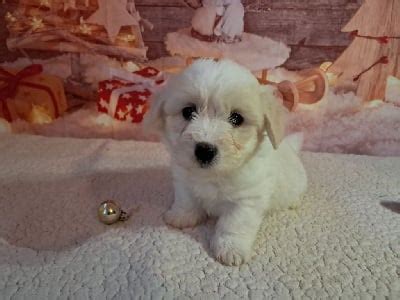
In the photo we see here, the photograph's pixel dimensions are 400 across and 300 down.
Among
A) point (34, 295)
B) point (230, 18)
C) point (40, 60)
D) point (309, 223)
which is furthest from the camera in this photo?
point (40, 60)

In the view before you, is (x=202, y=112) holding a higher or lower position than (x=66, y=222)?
higher

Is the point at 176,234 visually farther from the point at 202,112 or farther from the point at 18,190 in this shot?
the point at 18,190

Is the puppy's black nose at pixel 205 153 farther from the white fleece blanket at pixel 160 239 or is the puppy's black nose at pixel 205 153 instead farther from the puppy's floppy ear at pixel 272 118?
the white fleece blanket at pixel 160 239

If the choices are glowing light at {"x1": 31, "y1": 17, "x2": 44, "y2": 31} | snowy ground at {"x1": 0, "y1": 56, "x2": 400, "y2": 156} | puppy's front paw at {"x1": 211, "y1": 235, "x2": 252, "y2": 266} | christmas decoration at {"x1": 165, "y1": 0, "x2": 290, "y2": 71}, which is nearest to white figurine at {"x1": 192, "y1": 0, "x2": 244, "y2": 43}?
christmas decoration at {"x1": 165, "y1": 0, "x2": 290, "y2": 71}

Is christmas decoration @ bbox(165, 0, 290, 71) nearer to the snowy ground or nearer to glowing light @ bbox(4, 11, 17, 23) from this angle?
the snowy ground

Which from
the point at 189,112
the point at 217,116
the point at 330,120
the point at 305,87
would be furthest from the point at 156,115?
the point at 330,120

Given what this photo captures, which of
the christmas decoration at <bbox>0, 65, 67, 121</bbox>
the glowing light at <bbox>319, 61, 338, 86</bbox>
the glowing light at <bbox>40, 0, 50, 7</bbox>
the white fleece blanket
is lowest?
the white fleece blanket

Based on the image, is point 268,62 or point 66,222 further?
point 268,62

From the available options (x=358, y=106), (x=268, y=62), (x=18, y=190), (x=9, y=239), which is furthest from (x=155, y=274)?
(x=358, y=106)

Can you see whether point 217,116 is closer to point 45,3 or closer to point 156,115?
point 156,115
